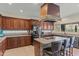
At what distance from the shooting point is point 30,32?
151cm

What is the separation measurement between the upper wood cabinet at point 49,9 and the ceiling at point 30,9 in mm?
68

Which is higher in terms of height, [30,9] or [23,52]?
[30,9]

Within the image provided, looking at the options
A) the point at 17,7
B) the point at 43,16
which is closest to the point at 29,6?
the point at 17,7

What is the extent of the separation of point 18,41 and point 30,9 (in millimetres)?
602

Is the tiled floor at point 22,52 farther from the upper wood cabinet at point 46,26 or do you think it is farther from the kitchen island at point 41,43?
the upper wood cabinet at point 46,26

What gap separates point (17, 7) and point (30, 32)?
48 centimetres

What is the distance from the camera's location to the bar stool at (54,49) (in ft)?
4.92

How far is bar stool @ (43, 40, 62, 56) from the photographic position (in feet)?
A: 4.92

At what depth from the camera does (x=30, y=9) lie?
1422 millimetres

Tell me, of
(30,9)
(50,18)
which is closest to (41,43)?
(50,18)

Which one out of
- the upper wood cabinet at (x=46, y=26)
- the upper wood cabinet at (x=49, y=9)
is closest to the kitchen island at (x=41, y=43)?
the upper wood cabinet at (x=46, y=26)

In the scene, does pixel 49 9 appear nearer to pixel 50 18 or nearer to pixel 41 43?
pixel 50 18

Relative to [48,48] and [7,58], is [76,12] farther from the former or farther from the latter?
[7,58]

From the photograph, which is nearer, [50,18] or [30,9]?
[30,9]
